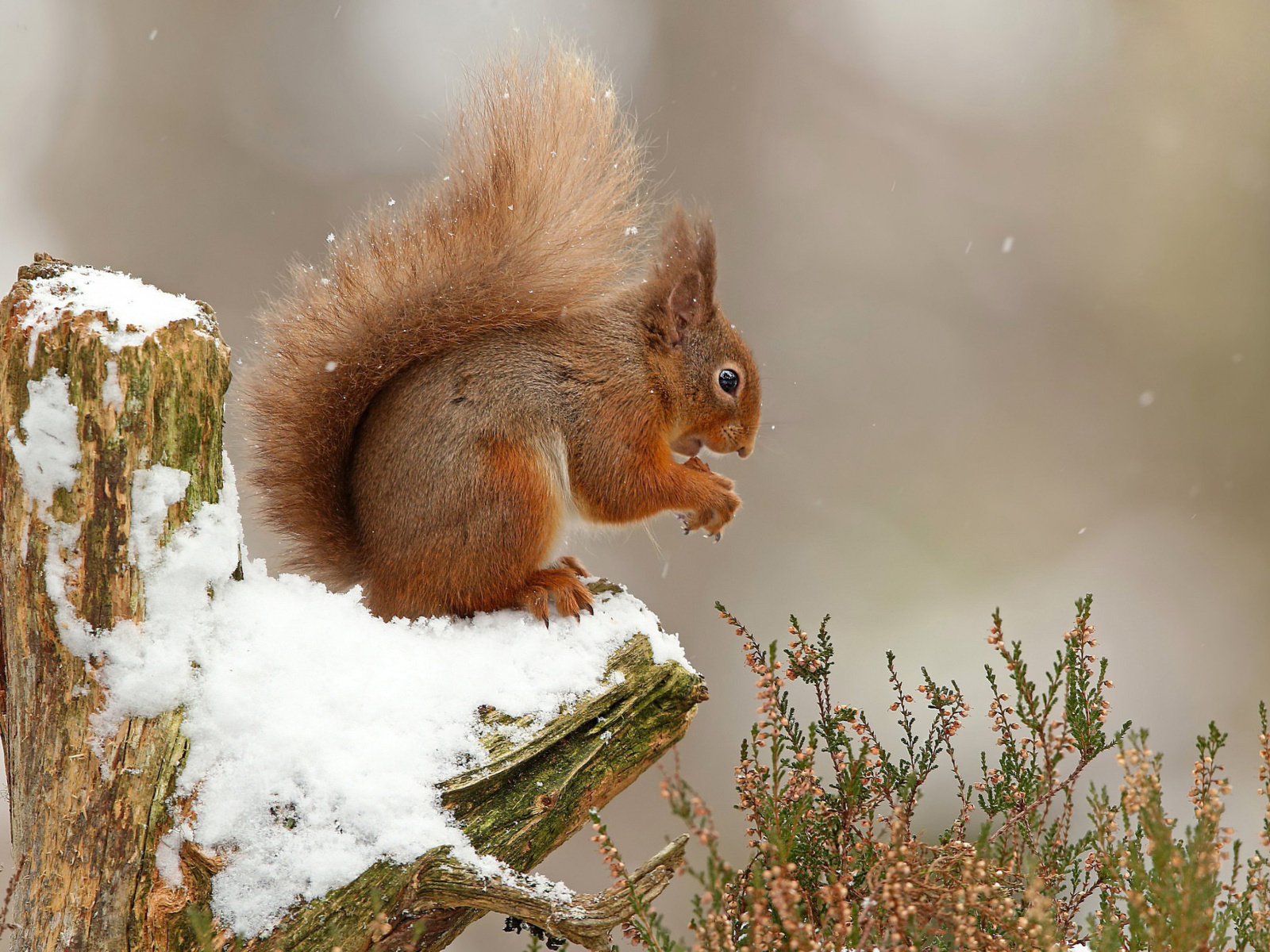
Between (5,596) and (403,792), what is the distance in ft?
1.47

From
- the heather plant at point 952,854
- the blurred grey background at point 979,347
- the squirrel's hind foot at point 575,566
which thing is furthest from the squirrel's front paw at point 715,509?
the blurred grey background at point 979,347

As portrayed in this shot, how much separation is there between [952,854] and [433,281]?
0.99 metres

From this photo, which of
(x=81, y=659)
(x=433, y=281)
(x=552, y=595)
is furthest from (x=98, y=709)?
(x=433, y=281)

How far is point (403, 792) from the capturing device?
1017mm

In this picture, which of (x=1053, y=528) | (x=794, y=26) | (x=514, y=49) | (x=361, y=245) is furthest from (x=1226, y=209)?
(x=361, y=245)

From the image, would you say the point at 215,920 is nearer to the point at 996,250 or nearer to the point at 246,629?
the point at 246,629

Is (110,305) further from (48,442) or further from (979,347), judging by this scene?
(979,347)

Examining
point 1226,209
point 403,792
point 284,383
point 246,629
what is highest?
point 1226,209

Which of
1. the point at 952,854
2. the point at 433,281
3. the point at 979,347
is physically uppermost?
the point at 979,347

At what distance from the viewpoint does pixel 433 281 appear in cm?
137

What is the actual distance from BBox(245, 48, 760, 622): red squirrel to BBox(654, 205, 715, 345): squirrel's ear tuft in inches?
3.0

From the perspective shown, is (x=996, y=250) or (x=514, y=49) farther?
(x=996, y=250)

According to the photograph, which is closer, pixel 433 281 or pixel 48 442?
pixel 48 442

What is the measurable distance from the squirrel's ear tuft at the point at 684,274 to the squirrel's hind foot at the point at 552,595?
462 mm
